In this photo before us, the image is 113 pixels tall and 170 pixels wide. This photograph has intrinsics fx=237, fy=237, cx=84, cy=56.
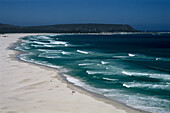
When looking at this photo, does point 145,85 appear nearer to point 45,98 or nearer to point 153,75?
point 153,75

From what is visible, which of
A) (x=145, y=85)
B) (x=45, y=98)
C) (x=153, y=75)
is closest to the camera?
(x=45, y=98)

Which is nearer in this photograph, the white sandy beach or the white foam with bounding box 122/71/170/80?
the white sandy beach

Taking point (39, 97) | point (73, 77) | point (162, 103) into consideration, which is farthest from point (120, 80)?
point (39, 97)

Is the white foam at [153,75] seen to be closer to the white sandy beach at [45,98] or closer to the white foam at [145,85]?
the white foam at [145,85]

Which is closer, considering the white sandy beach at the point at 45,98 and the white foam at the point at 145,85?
the white sandy beach at the point at 45,98

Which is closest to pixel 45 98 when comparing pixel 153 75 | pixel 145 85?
pixel 145 85

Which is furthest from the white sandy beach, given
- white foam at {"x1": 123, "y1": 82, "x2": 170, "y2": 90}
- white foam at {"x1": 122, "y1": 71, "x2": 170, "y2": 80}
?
white foam at {"x1": 122, "y1": 71, "x2": 170, "y2": 80}

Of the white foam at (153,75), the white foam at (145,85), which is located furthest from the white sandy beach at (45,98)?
the white foam at (153,75)

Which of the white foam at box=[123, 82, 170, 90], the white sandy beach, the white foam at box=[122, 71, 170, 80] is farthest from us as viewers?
the white foam at box=[122, 71, 170, 80]

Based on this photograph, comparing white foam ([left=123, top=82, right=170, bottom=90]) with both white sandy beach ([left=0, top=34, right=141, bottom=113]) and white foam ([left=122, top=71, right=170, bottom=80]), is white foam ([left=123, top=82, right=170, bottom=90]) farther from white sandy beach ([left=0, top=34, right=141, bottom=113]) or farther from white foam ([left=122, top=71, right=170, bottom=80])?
white sandy beach ([left=0, top=34, right=141, bottom=113])

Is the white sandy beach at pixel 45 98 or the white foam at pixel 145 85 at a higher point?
the white sandy beach at pixel 45 98

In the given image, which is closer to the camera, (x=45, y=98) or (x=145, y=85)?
(x=45, y=98)

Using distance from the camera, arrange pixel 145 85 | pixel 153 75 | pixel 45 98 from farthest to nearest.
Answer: pixel 153 75
pixel 145 85
pixel 45 98

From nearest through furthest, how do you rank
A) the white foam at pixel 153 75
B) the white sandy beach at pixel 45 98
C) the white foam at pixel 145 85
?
the white sandy beach at pixel 45 98
the white foam at pixel 145 85
the white foam at pixel 153 75
